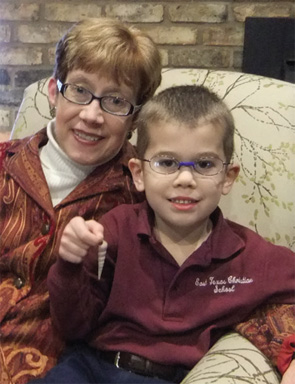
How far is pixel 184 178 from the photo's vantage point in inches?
38.8

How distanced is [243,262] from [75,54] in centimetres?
54

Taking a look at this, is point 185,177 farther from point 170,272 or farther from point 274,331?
point 274,331

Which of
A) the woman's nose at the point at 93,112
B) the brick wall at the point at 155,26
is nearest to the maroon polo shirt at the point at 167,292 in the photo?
the woman's nose at the point at 93,112

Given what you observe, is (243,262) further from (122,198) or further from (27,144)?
(27,144)

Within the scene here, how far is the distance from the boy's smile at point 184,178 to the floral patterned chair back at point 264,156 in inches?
11.1

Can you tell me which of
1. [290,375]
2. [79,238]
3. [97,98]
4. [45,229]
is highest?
[97,98]

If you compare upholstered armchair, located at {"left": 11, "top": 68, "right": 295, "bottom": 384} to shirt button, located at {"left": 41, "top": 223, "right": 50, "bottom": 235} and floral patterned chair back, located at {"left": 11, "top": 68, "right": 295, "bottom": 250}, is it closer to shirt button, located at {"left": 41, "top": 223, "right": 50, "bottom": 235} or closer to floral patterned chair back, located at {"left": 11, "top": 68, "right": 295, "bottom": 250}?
floral patterned chair back, located at {"left": 11, "top": 68, "right": 295, "bottom": 250}

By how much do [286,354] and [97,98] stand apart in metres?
0.61

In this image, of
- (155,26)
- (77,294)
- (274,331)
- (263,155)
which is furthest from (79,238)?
(155,26)

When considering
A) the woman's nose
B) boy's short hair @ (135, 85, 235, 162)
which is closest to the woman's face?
the woman's nose

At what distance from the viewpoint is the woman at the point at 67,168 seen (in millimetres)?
1114

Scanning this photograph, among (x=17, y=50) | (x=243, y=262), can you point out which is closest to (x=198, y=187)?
(x=243, y=262)

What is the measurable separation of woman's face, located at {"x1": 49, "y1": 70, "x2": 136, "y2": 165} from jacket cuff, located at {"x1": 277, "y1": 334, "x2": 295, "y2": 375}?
53cm

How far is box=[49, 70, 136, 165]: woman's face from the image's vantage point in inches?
45.4
